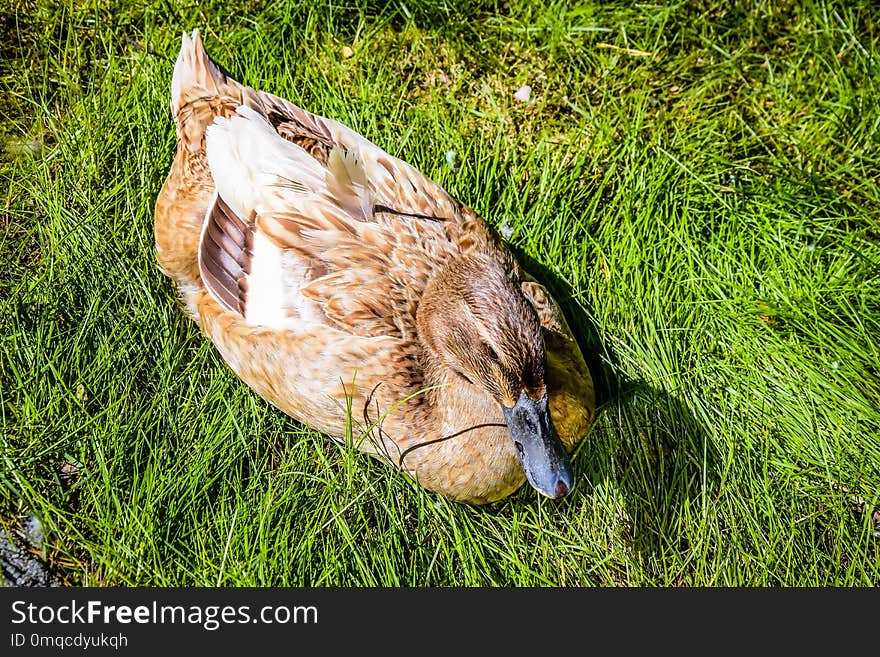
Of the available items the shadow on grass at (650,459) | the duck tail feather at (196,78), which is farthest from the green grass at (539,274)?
the duck tail feather at (196,78)

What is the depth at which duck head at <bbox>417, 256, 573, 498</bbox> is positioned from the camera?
8.79ft

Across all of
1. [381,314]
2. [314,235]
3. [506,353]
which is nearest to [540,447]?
[506,353]

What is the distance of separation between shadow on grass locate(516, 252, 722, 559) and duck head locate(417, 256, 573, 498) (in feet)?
1.70

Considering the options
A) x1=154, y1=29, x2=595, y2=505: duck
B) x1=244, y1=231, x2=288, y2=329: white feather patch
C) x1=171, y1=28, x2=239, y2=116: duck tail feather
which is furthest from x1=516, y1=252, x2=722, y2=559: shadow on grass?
x1=171, y1=28, x2=239, y2=116: duck tail feather

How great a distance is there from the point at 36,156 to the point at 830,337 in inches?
140

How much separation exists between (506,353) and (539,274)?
1.11 metres

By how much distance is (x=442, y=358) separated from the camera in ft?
9.73

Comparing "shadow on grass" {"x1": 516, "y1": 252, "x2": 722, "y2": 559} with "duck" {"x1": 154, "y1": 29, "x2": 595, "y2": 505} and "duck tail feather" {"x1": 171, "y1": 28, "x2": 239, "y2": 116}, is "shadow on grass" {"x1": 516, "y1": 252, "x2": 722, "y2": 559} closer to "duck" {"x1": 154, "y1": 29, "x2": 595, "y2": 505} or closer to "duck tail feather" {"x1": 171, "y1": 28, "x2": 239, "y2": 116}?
"duck" {"x1": 154, "y1": 29, "x2": 595, "y2": 505}

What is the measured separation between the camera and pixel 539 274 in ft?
12.2

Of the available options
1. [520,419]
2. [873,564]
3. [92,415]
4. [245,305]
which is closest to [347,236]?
[245,305]

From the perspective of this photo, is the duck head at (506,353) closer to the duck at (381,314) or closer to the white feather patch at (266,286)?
the duck at (381,314)

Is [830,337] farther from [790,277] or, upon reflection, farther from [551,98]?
[551,98]

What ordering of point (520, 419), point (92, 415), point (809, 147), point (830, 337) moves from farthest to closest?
point (809, 147)
point (830, 337)
point (92, 415)
point (520, 419)

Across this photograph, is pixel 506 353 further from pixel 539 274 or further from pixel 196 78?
pixel 196 78
